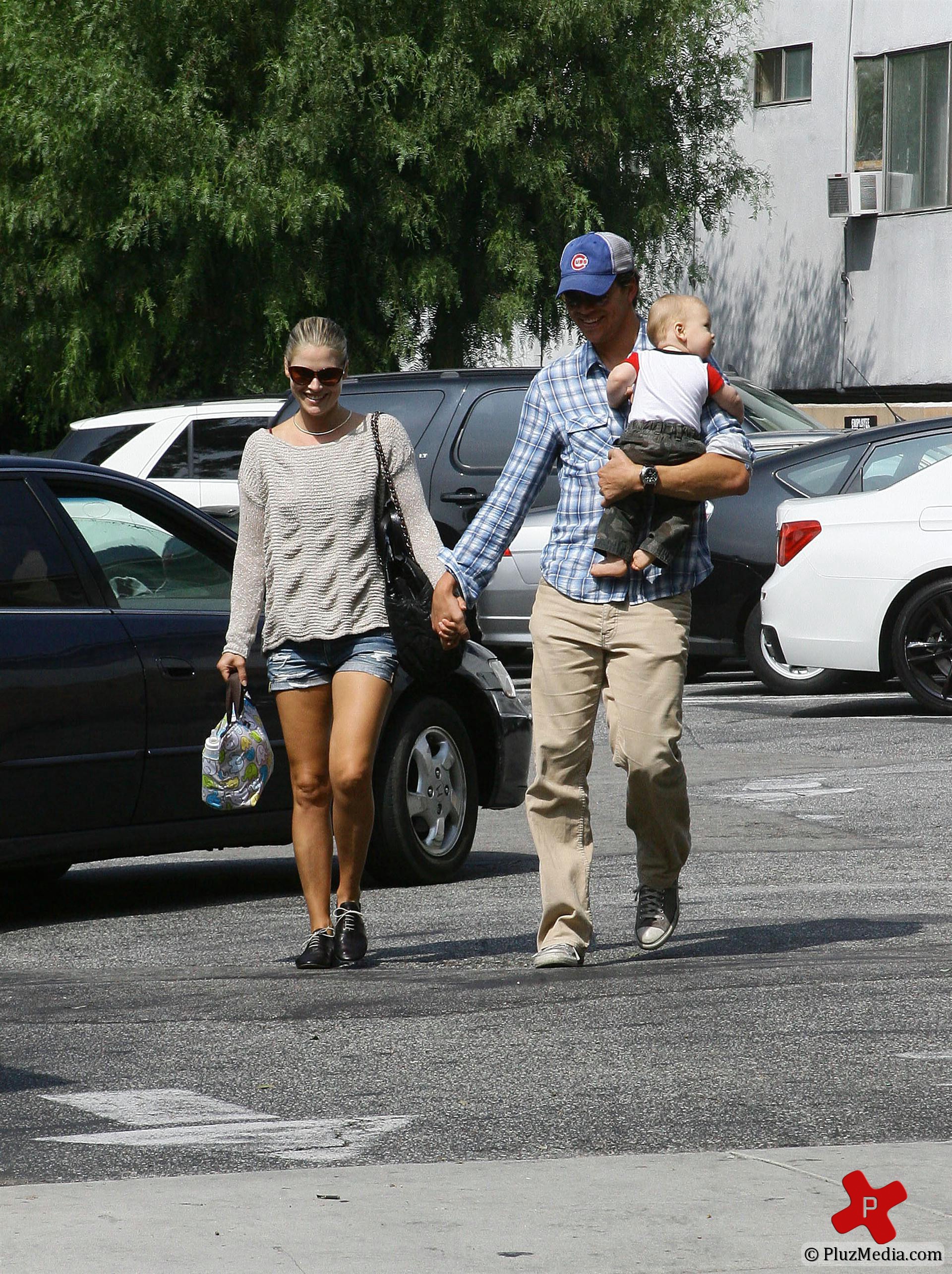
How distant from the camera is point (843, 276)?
3231cm

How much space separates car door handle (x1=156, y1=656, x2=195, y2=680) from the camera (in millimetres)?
7602

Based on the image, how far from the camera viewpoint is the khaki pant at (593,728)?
241 inches

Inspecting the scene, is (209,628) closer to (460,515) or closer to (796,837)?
(796,837)

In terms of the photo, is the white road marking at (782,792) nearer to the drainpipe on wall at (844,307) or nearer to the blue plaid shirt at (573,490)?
the blue plaid shirt at (573,490)

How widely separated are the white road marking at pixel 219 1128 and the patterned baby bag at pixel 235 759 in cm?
164

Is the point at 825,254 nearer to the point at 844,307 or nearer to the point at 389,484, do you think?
the point at 844,307

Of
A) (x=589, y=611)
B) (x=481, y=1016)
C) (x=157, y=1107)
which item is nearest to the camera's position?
(x=157, y=1107)

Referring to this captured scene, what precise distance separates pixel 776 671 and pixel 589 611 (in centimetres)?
825

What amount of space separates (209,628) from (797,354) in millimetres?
26229

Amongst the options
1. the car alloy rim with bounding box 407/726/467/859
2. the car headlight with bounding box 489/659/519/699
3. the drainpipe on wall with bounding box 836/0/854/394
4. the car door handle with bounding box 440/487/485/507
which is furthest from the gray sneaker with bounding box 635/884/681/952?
the drainpipe on wall with bounding box 836/0/854/394

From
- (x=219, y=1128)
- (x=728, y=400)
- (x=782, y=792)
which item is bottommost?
(x=782, y=792)

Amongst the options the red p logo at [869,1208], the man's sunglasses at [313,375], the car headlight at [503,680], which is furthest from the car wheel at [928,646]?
the red p logo at [869,1208]

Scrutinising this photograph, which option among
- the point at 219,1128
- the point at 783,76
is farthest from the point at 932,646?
the point at 783,76

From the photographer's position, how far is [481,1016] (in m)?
5.74
